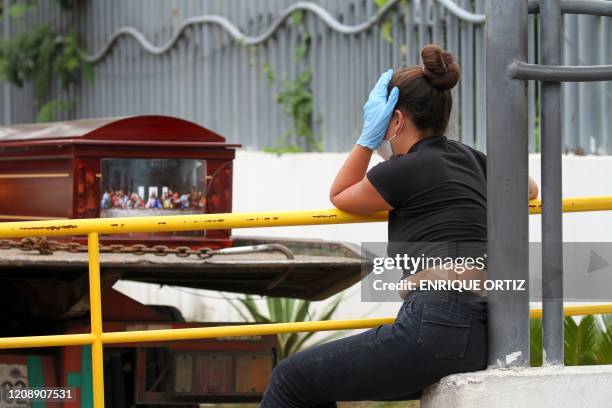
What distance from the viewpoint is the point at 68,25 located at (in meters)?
10.3

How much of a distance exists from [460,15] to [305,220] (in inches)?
133

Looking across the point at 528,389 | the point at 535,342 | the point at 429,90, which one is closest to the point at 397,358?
the point at 528,389

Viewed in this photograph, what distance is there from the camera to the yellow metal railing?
3115mm

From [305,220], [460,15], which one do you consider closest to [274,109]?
[460,15]

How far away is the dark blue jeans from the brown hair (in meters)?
0.52

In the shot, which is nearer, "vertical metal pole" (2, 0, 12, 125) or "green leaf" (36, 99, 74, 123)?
"green leaf" (36, 99, 74, 123)

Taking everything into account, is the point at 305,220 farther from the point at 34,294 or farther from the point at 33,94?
the point at 33,94

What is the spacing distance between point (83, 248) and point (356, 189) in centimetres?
163

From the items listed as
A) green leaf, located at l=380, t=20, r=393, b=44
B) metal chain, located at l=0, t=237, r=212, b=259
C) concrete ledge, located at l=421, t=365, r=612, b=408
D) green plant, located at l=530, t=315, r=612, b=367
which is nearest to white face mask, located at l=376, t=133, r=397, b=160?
concrete ledge, located at l=421, t=365, r=612, b=408

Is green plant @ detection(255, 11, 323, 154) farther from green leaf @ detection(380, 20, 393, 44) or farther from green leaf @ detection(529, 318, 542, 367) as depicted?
green leaf @ detection(529, 318, 542, 367)

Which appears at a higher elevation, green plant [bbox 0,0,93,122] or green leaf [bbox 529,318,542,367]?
green plant [bbox 0,0,93,122]

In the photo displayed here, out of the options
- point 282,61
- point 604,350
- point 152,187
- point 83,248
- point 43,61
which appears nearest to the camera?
point 83,248

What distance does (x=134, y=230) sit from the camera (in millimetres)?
3172

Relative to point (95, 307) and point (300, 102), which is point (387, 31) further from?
point (95, 307)
